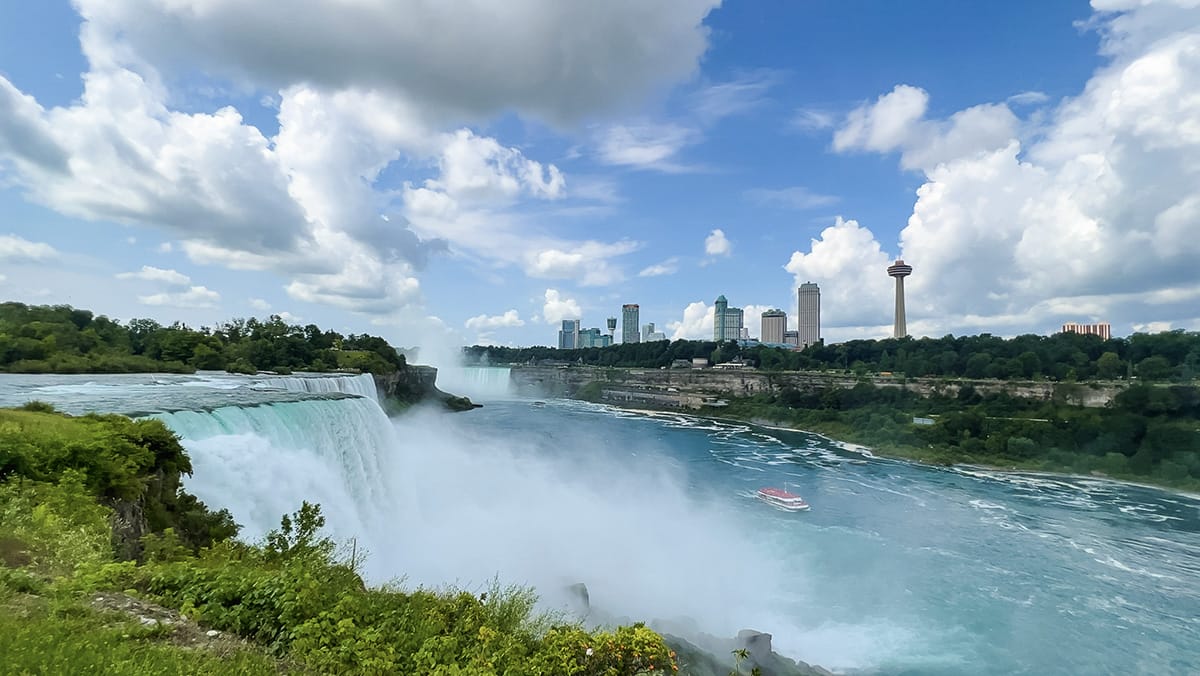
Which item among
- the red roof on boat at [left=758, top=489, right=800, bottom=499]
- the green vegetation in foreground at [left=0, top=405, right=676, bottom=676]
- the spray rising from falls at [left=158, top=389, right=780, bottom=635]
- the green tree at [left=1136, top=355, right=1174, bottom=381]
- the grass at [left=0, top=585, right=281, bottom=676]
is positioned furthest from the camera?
the green tree at [left=1136, top=355, right=1174, bottom=381]

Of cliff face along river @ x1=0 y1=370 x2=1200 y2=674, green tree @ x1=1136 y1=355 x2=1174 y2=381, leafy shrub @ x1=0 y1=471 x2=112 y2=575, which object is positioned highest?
green tree @ x1=1136 y1=355 x2=1174 y2=381

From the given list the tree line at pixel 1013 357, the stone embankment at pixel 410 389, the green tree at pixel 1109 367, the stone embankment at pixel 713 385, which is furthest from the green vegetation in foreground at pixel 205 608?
the green tree at pixel 1109 367

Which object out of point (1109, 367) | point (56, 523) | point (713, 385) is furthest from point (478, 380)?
point (56, 523)

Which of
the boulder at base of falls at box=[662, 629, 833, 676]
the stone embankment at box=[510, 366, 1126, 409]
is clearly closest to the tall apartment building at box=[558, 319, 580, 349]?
the stone embankment at box=[510, 366, 1126, 409]

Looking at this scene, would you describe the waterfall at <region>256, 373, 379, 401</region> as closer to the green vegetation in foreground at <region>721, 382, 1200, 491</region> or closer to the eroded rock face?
the eroded rock face

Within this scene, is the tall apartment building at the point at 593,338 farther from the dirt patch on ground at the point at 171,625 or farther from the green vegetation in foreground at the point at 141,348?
the dirt patch on ground at the point at 171,625

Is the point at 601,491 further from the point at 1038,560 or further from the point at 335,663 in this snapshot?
the point at 335,663
